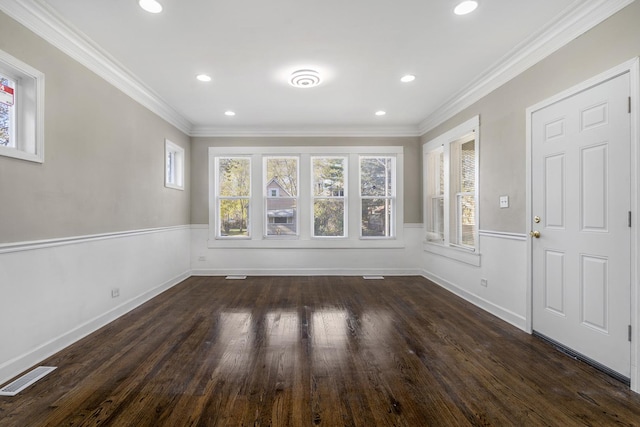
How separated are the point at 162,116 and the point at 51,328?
3164 millimetres

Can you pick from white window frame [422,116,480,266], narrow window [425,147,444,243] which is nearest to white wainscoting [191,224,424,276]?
narrow window [425,147,444,243]

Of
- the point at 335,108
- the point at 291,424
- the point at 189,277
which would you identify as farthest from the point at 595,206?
the point at 189,277

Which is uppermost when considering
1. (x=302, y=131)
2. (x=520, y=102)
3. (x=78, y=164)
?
(x=302, y=131)

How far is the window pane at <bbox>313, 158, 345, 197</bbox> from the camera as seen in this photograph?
586cm

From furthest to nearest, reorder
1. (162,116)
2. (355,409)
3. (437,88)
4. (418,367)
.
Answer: (162,116)
(437,88)
(418,367)
(355,409)

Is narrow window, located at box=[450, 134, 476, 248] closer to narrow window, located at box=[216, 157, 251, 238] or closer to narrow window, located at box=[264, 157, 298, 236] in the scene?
narrow window, located at box=[264, 157, 298, 236]

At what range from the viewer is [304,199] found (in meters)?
5.78

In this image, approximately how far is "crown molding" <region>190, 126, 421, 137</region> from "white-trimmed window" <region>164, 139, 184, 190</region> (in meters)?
0.60

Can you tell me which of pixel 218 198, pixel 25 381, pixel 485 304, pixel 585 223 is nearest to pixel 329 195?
pixel 218 198

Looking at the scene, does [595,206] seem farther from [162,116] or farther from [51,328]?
[162,116]

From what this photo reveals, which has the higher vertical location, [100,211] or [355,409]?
[100,211]

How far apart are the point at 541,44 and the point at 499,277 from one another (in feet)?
7.85

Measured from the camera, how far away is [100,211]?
3246mm

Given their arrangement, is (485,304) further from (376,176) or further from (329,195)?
(329,195)
